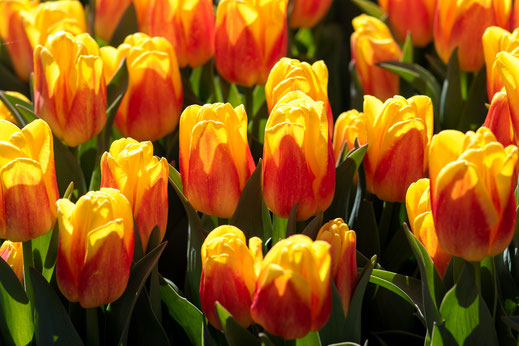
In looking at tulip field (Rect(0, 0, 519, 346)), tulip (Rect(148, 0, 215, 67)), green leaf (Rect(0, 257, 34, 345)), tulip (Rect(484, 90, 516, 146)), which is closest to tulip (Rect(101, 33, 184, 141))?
tulip field (Rect(0, 0, 519, 346))

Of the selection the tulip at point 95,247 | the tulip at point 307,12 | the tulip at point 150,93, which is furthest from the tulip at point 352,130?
the tulip at point 307,12

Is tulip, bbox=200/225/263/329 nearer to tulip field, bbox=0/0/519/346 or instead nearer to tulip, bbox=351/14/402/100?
tulip field, bbox=0/0/519/346

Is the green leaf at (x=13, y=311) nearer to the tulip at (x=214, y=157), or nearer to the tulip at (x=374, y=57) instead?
the tulip at (x=214, y=157)

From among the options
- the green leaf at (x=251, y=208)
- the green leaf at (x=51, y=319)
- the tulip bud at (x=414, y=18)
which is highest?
the tulip bud at (x=414, y=18)

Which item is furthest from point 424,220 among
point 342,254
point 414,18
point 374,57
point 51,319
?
point 414,18

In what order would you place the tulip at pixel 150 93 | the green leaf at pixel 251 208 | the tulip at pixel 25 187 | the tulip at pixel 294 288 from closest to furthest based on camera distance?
the tulip at pixel 294 288 → the tulip at pixel 25 187 → the green leaf at pixel 251 208 → the tulip at pixel 150 93

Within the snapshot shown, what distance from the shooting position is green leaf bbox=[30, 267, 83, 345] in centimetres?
94

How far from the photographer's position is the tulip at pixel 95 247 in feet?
2.87

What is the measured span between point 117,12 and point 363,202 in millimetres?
787

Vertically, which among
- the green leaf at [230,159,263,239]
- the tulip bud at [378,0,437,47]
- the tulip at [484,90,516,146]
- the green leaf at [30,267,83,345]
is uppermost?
the tulip at [484,90,516,146]

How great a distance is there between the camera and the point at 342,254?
0.93 metres

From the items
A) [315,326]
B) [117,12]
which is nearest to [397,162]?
[315,326]

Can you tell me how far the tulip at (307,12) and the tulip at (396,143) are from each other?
72cm

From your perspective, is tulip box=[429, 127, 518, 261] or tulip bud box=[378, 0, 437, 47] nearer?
tulip box=[429, 127, 518, 261]
